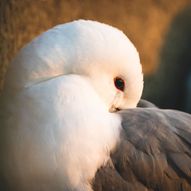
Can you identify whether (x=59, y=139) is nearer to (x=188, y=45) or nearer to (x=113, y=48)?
(x=113, y=48)

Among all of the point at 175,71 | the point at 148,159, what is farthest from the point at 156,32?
the point at 148,159

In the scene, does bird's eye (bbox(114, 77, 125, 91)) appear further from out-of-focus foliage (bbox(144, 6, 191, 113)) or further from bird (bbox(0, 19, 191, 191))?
out-of-focus foliage (bbox(144, 6, 191, 113))

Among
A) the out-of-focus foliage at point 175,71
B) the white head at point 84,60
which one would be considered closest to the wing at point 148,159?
the white head at point 84,60

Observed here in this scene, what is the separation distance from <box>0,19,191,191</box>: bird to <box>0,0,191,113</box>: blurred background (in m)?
1.09

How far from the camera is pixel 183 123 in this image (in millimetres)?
1777

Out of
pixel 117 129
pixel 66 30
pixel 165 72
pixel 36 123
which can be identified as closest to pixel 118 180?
pixel 117 129

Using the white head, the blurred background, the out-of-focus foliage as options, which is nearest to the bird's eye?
the white head

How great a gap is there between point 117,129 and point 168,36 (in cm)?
177

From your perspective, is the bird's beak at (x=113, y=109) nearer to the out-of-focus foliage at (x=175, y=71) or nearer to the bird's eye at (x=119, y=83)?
the bird's eye at (x=119, y=83)

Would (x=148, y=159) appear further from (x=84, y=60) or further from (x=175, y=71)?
(x=175, y=71)

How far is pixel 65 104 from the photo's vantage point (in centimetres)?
167

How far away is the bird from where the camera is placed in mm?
1640

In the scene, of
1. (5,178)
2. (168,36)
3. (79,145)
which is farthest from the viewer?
(168,36)

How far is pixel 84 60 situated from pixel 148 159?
286mm
